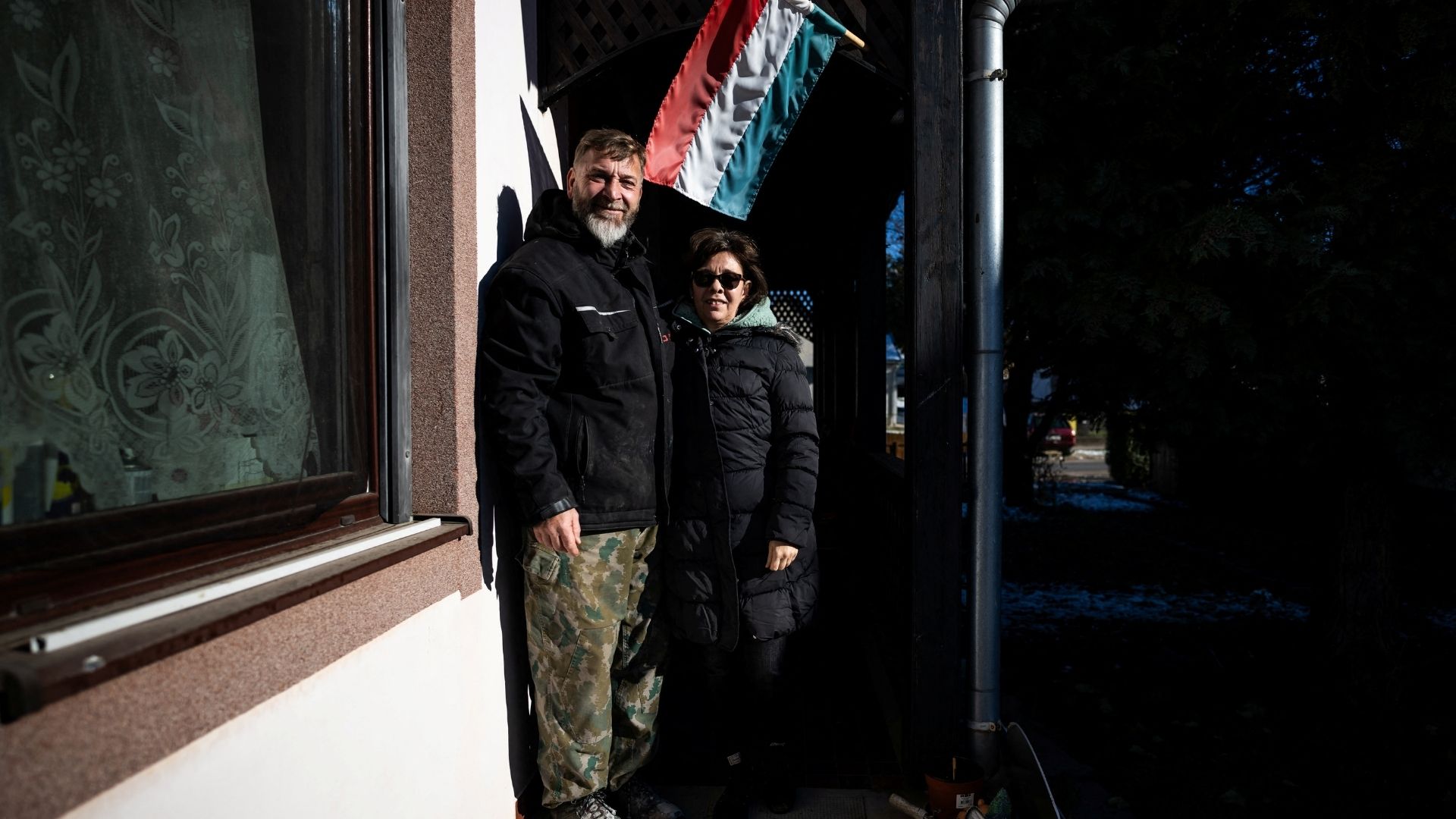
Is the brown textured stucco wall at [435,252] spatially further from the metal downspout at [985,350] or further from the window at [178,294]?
the metal downspout at [985,350]

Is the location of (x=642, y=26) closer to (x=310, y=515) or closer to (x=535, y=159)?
(x=535, y=159)

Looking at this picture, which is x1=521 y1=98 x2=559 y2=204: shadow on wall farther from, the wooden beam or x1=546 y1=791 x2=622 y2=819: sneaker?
x1=546 y1=791 x2=622 y2=819: sneaker

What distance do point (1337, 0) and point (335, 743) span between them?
179 inches

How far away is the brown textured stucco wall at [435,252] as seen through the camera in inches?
81.1

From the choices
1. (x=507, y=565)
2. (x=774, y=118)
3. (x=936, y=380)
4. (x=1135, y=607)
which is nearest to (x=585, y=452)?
(x=507, y=565)

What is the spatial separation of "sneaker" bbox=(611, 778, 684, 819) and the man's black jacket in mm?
886

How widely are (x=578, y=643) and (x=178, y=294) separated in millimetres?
1367

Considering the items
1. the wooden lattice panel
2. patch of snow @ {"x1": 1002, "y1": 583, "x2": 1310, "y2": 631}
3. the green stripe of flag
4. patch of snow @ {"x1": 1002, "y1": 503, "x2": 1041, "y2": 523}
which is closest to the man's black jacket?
the green stripe of flag

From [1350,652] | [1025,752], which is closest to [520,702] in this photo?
[1025,752]

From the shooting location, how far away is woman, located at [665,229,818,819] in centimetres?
245

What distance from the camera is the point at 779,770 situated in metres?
2.64

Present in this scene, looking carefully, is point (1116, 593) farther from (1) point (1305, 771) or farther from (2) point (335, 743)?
(2) point (335, 743)

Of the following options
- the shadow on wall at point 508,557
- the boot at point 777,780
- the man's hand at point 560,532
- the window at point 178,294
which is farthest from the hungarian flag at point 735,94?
the boot at point 777,780

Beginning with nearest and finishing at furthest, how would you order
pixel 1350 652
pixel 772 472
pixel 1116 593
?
pixel 772 472 → pixel 1350 652 → pixel 1116 593
